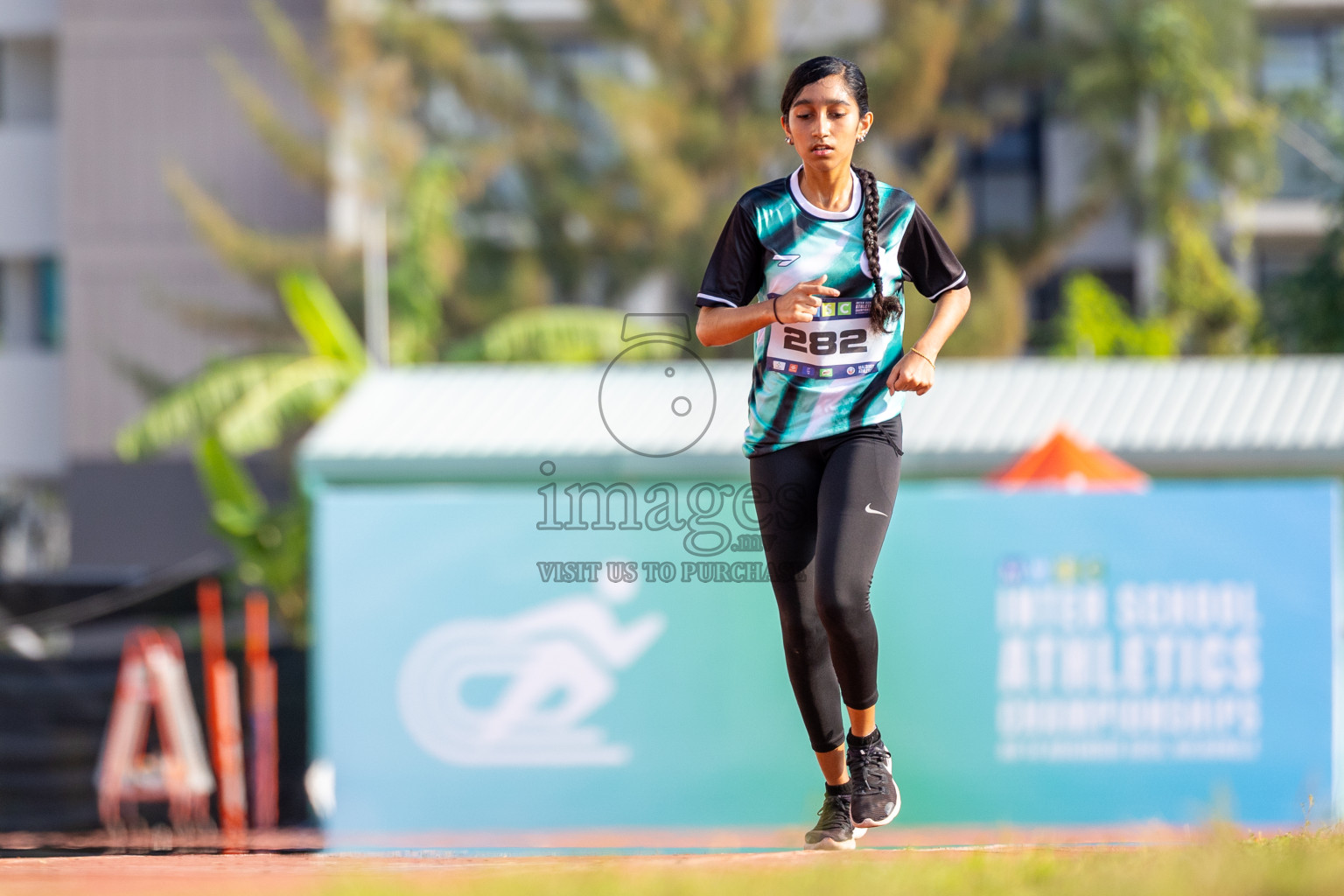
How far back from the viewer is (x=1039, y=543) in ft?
27.1

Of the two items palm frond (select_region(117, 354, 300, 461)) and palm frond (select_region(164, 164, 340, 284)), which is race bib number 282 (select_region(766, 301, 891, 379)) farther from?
palm frond (select_region(164, 164, 340, 284))

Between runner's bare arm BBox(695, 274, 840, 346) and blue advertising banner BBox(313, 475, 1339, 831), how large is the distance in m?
4.23

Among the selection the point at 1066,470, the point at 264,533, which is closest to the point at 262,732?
the point at 264,533

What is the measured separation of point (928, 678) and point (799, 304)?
16.1ft

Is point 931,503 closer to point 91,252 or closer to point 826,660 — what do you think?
point 826,660

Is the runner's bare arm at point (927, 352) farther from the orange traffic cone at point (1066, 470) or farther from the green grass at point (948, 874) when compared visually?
the orange traffic cone at point (1066, 470)

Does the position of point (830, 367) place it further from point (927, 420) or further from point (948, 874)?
point (927, 420)

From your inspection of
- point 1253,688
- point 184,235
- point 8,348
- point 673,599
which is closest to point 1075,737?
point 1253,688

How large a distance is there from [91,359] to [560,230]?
800 centimetres

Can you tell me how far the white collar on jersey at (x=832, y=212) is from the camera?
12.9 feet

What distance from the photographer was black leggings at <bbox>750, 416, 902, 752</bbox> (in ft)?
12.6

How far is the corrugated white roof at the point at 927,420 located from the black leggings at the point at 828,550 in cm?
737

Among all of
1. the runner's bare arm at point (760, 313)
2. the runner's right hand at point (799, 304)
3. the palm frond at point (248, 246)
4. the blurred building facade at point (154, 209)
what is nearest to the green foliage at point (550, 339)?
the palm frond at point (248, 246)

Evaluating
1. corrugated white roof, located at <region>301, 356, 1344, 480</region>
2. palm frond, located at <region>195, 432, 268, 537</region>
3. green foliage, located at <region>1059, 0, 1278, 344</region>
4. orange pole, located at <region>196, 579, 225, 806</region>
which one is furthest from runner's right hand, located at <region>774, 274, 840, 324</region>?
green foliage, located at <region>1059, 0, 1278, 344</region>
